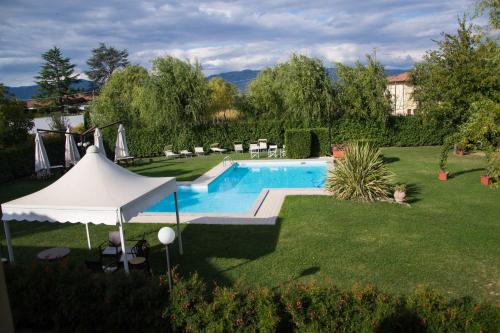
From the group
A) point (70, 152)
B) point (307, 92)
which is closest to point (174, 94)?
point (70, 152)

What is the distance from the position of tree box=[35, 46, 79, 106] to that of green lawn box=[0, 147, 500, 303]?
52.4 metres

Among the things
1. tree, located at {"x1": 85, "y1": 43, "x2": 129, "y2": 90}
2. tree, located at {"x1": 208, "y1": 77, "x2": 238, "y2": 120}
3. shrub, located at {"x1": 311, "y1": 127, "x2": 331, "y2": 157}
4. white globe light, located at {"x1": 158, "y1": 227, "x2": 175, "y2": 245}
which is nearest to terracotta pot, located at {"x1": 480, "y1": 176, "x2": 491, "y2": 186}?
shrub, located at {"x1": 311, "y1": 127, "x2": 331, "y2": 157}

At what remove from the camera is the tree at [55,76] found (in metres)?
55.9

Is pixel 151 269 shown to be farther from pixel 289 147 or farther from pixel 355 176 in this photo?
pixel 289 147

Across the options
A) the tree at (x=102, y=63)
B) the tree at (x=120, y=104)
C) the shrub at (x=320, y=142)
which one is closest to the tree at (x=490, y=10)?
the shrub at (x=320, y=142)

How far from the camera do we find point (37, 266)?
571 centimetres

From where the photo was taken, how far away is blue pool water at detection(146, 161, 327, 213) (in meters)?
13.3

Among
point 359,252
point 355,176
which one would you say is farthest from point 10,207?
point 355,176

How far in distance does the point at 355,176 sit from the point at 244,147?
13440 mm

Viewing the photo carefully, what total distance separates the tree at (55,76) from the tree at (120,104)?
16.9 metres

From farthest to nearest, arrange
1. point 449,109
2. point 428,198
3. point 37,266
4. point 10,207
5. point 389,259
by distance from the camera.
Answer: point 449,109
point 428,198
point 389,259
point 10,207
point 37,266

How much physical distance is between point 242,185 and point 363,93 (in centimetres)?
1079

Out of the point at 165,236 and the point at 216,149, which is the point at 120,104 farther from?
the point at 165,236

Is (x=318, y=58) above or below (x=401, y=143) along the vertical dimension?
above
